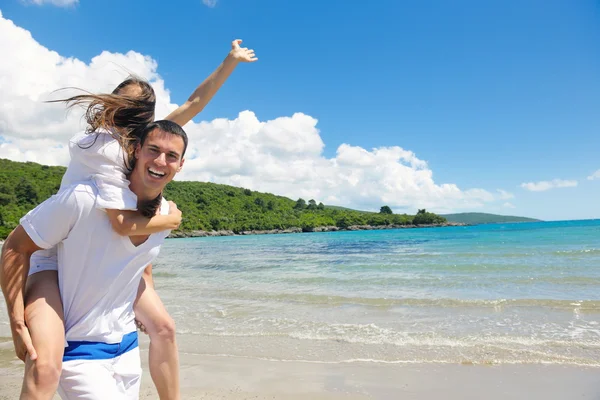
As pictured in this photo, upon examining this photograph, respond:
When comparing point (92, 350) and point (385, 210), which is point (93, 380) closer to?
point (92, 350)

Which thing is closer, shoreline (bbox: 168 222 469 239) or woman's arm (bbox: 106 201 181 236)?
woman's arm (bbox: 106 201 181 236)

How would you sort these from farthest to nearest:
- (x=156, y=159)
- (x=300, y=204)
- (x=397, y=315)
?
(x=300, y=204)
(x=397, y=315)
(x=156, y=159)

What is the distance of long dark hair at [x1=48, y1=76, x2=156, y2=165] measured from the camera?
7.29 feet

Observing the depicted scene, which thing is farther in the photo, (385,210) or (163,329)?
(385,210)

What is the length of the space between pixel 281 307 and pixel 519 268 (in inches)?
411

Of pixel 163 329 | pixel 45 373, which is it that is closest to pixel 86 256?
pixel 45 373

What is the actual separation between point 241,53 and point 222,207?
100 meters

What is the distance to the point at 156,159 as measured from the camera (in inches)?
83.9

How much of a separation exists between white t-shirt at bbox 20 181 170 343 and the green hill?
5994 cm

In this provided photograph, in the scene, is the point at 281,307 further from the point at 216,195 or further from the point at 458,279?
the point at 216,195

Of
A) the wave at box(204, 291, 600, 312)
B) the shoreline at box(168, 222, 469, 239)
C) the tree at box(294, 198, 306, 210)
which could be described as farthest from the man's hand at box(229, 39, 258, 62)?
the tree at box(294, 198, 306, 210)

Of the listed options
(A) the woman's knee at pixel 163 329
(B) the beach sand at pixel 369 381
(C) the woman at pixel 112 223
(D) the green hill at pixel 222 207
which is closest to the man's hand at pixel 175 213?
(C) the woman at pixel 112 223

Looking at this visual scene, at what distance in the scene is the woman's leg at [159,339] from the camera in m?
2.65

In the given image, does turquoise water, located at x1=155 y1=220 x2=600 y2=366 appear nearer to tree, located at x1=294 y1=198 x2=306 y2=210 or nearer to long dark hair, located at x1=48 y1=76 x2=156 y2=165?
→ long dark hair, located at x1=48 y1=76 x2=156 y2=165
